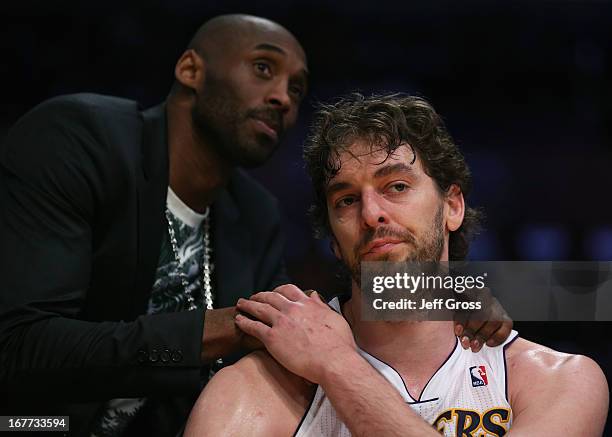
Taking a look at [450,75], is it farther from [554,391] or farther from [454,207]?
[554,391]

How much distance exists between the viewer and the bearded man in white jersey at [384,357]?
159 centimetres

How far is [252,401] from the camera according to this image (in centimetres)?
166

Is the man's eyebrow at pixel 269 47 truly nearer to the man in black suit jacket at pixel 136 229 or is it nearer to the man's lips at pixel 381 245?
the man in black suit jacket at pixel 136 229

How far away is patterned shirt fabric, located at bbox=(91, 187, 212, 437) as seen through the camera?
7.20 ft

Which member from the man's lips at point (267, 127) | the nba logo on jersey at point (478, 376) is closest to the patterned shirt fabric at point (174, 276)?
the man's lips at point (267, 127)

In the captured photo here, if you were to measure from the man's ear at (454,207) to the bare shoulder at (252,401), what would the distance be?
54 cm

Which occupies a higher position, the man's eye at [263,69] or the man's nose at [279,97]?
the man's eye at [263,69]

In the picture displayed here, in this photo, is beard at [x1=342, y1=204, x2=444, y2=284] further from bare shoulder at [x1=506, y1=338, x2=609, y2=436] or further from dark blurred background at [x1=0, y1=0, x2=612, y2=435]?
dark blurred background at [x1=0, y1=0, x2=612, y2=435]

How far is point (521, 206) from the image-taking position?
3.05 m

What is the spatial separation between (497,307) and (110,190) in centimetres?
108

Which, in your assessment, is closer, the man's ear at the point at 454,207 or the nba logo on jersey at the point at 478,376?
the nba logo on jersey at the point at 478,376

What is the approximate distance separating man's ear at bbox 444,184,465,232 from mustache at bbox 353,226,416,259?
0.21 meters

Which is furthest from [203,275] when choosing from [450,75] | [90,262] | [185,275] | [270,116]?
[450,75]

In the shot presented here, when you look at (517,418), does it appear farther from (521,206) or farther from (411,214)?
(521,206)
